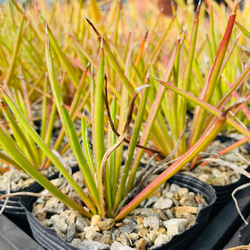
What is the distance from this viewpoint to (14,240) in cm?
55

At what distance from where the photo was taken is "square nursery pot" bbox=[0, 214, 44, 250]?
54 centimetres

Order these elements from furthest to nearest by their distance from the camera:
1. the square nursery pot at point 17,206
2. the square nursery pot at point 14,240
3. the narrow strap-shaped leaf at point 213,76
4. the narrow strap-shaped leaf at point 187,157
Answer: the square nursery pot at point 17,206
the square nursery pot at point 14,240
the narrow strap-shaped leaf at point 213,76
the narrow strap-shaped leaf at point 187,157

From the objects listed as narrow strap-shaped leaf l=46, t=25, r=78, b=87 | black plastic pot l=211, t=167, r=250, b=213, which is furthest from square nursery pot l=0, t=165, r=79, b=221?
black plastic pot l=211, t=167, r=250, b=213

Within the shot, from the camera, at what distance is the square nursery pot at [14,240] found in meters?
0.54

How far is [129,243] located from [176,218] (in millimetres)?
112

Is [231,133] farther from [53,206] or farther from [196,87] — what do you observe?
[53,206]

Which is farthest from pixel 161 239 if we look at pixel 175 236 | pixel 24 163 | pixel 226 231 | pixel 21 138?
pixel 21 138

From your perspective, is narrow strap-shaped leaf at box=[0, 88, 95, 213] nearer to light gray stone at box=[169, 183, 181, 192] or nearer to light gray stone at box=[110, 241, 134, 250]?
light gray stone at box=[110, 241, 134, 250]

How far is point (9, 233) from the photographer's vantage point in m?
0.57

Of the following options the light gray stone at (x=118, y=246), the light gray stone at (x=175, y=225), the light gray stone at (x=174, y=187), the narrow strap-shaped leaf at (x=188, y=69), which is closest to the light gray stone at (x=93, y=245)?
the light gray stone at (x=118, y=246)

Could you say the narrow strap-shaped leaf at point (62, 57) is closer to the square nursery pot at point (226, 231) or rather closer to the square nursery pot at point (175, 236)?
the square nursery pot at point (175, 236)

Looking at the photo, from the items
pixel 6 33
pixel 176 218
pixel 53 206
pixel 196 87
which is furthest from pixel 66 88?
pixel 176 218

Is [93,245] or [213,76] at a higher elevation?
[213,76]

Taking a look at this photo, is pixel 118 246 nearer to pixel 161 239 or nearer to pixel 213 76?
pixel 161 239
